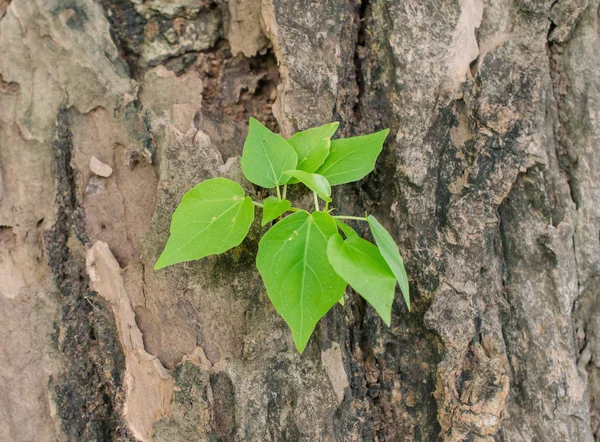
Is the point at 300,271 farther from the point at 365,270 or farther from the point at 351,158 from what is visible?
the point at 351,158

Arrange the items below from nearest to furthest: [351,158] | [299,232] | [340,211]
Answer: [299,232] → [351,158] → [340,211]

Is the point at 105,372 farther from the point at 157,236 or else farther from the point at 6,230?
the point at 6,230

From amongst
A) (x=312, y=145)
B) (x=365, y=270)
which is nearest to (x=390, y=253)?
(x=365, y=270)

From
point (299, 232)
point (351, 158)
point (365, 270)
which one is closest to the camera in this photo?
point (365, 270)

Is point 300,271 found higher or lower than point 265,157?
lower

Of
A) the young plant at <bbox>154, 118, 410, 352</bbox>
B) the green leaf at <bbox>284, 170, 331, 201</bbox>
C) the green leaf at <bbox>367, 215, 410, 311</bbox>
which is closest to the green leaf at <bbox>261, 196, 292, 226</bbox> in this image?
the young plant at <bbox>154, 118, 410, 352</bbox>

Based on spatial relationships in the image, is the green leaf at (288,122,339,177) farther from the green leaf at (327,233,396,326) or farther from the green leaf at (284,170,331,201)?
the green leaf at (327,233,396,326)

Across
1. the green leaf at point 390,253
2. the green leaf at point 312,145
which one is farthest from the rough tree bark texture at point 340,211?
the green leaf at point 390,253

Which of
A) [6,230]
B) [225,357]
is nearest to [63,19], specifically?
[6,230]
